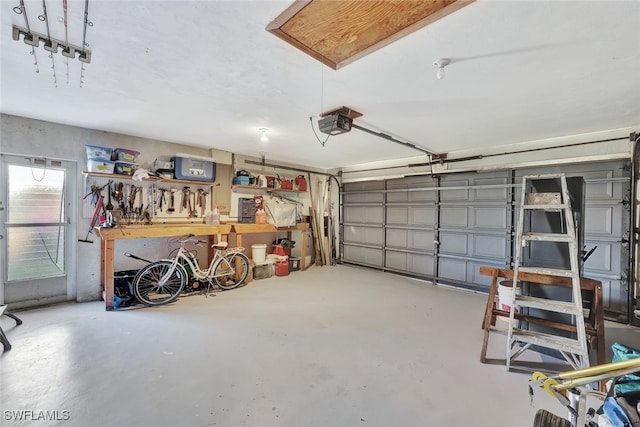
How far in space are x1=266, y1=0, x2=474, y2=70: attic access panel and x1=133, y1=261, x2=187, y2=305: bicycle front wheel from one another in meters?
3.62

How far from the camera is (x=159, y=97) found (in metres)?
2.72

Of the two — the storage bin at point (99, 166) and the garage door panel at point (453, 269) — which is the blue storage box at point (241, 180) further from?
the garage door panel at point (453, 269)

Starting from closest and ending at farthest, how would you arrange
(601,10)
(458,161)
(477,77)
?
(601,10) → (477,77) → (458,161)

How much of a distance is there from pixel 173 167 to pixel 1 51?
2540mm

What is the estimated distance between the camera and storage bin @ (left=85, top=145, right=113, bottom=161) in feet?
12.0

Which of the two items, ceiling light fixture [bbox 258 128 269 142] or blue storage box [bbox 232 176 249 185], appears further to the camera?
blue storage box [bbox 232 176 249 185]

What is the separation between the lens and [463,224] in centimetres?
494

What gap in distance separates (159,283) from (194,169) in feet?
6.08

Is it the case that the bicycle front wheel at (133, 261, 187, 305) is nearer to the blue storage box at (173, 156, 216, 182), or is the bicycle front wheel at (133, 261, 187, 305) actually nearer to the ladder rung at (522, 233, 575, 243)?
the blue storage box at (173, 156, 216, 182)

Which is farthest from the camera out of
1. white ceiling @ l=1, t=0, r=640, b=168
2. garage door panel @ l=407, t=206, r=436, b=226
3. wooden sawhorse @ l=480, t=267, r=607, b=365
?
garage door panel @ l=407, t=206, r=436, b=226

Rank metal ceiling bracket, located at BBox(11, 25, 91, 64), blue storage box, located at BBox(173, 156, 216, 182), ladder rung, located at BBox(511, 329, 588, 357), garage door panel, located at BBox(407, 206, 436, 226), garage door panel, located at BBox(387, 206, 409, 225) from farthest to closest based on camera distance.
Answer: garage door panel, located at BBox(387, 206, 409, 225) → garage door panel, located at BBox(407, 206, 436, 226) → blue storage box, located at BBox(173, 156, 216, 182) → ladder rung, located at BBox(511, 329, 588, 357) → metal ceiling bracket, located at BBox(11, 25, 91, 64)

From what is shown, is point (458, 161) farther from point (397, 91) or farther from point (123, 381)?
point (123, 381)

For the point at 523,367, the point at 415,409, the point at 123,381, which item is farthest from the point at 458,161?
the point at 123,381

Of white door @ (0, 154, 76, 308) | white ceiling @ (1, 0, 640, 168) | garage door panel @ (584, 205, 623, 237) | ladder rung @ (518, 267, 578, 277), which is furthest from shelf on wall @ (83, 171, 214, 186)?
garage door panel @ (584, 205, 623, 237)
